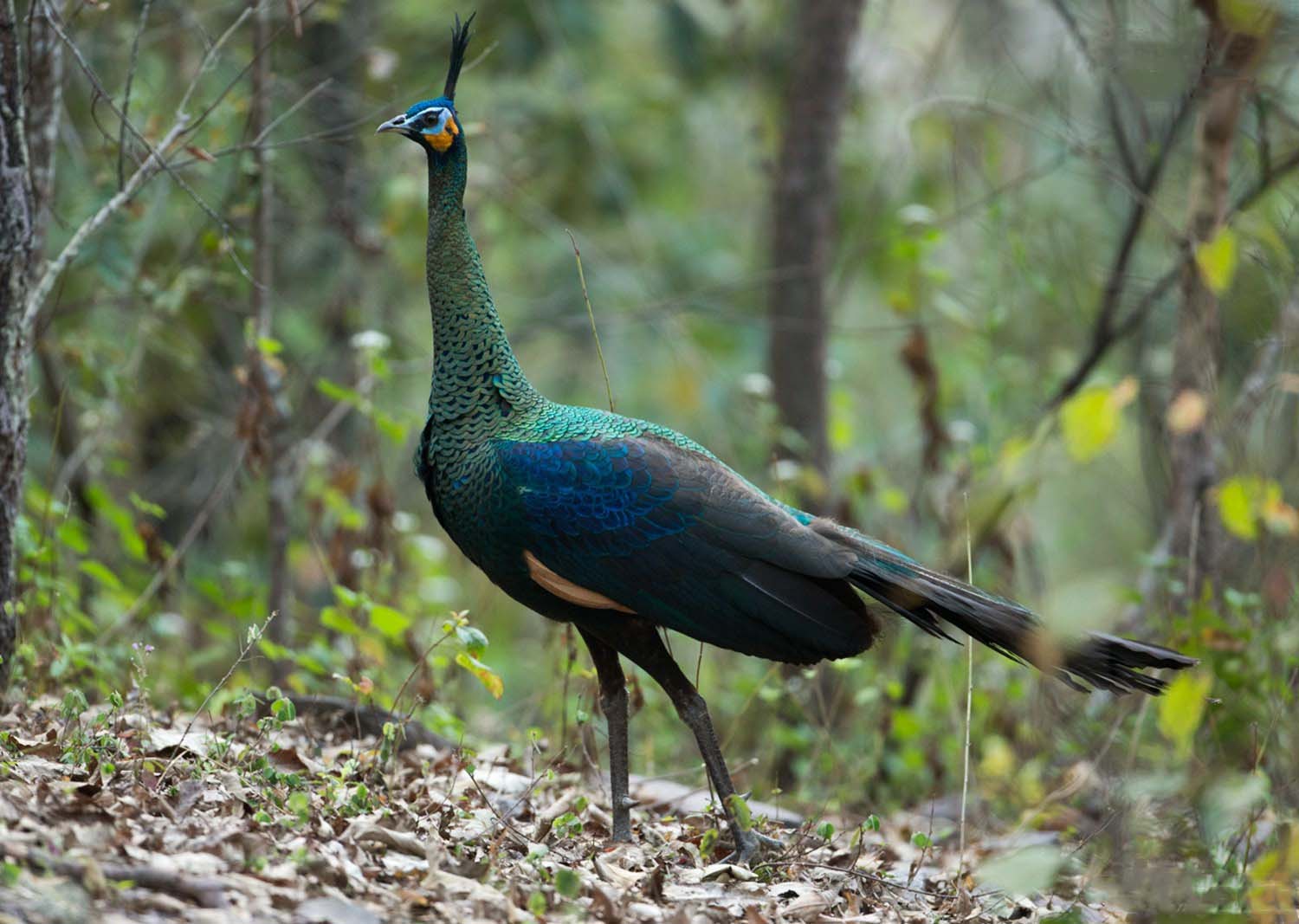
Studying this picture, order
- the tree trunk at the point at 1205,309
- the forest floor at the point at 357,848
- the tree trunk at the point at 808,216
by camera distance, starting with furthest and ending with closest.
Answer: the tree trunk at the point at 808,216, the tree trunk at the point at 1205,309, the forest floor at the point at 357,848

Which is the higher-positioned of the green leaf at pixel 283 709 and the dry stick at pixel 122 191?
the dry stick at pixel 122 191

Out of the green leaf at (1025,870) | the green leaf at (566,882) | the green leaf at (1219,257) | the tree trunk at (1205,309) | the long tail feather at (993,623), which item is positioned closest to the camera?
the green leaf at (1219,257)

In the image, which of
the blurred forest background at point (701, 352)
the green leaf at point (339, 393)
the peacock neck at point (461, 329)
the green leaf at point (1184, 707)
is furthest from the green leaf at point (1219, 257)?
the green leaf at point (339, 393)

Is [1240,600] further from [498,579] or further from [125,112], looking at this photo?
[125,112]

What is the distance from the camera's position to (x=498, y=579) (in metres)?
5.11

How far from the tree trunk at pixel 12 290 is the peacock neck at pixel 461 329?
152cm

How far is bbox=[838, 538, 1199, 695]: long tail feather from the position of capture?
15.5ft

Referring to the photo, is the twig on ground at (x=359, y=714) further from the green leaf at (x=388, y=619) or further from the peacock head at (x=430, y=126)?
the peacock head at (x=430, y=126)

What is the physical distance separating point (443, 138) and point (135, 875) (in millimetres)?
3076

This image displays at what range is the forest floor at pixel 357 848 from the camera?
3.55 meters

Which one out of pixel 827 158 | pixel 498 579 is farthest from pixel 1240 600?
pixel 827 158

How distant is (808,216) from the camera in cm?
902

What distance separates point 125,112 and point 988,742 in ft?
19.3

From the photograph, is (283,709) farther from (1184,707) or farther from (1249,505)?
(1249,505)
